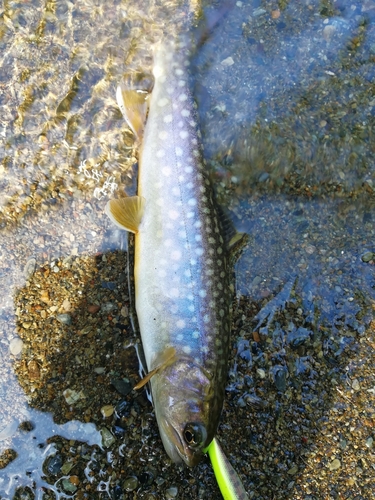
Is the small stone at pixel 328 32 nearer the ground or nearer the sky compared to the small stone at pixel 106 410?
nearer the sky

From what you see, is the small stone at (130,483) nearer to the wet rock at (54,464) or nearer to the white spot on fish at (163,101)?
the wet rock at (54,464)

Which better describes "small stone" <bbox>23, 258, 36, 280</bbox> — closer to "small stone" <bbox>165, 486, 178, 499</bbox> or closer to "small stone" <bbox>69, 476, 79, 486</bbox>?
"small stone" <bbox>69, 476, 79, 486</bbox>

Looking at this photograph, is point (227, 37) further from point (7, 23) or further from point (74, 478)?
point (74, 478)

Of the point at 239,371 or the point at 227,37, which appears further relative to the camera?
the point at 227,37

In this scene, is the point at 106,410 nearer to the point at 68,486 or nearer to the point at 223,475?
the point at 68,486

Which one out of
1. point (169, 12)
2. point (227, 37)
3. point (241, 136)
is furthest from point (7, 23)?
Answer: point (241, 136)

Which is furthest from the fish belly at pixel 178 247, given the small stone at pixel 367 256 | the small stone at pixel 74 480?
the small stone at pixel 367 256

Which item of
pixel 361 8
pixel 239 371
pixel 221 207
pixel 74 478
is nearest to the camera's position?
pixel 74 478

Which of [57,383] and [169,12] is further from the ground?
[169,12]
